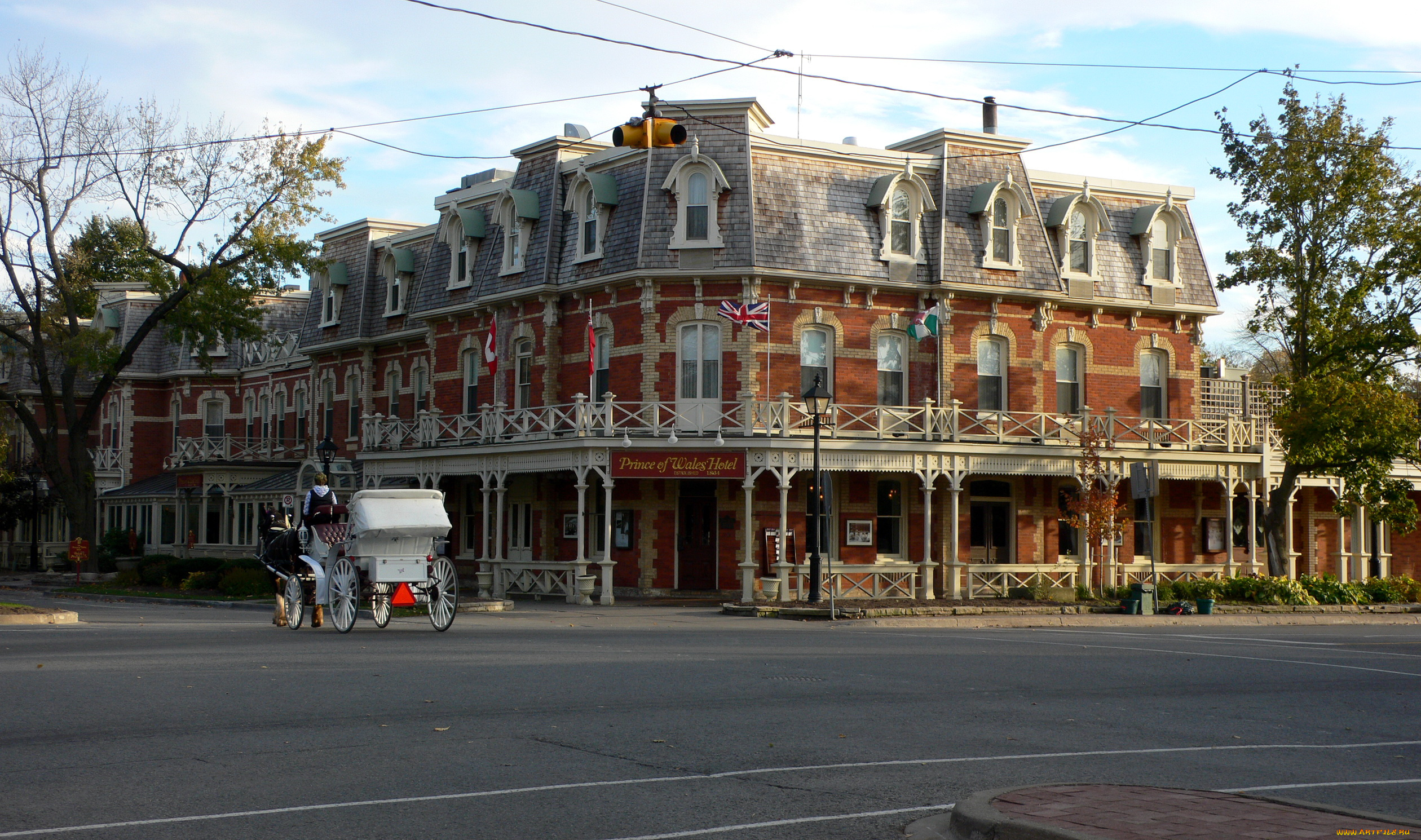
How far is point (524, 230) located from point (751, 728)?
2515 cm

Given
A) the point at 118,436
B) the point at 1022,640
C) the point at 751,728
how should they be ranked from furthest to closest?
1. the point at 118,436
2. the point at 1022,640
3. the point at 751,728

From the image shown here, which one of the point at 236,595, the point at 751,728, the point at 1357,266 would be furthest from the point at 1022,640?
the point at 236,595

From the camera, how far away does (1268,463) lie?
34.5 m

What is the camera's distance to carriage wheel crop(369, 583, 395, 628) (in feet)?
61.5

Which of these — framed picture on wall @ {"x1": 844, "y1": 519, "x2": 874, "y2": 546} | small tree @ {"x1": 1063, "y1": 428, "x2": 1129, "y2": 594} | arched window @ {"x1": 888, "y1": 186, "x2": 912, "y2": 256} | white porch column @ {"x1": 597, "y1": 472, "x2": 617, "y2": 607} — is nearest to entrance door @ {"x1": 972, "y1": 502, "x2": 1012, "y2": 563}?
small tree @ {"x1": 1063, "y1": 428, "x2": 1129, "y2": 594}

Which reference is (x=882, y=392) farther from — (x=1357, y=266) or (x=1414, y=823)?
(x=1414, y=823)

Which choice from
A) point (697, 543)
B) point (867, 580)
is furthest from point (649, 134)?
point (867, 580)

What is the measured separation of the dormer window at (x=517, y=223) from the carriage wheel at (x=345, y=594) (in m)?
16.1

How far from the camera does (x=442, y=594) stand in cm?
1950

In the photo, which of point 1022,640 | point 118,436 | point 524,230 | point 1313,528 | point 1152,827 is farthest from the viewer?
point 118,436

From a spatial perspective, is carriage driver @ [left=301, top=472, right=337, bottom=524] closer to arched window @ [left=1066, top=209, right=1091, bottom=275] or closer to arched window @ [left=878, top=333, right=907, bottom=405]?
arched window @ [left=878, top=333, right=907, bottom=405]

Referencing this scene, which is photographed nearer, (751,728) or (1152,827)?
(1152,827)

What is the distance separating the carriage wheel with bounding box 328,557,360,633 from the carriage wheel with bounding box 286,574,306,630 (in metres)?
1.01

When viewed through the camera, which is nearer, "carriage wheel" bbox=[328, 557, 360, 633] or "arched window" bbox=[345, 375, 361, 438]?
"carriage wheel" bbox=[328, 557, 360, 633]
